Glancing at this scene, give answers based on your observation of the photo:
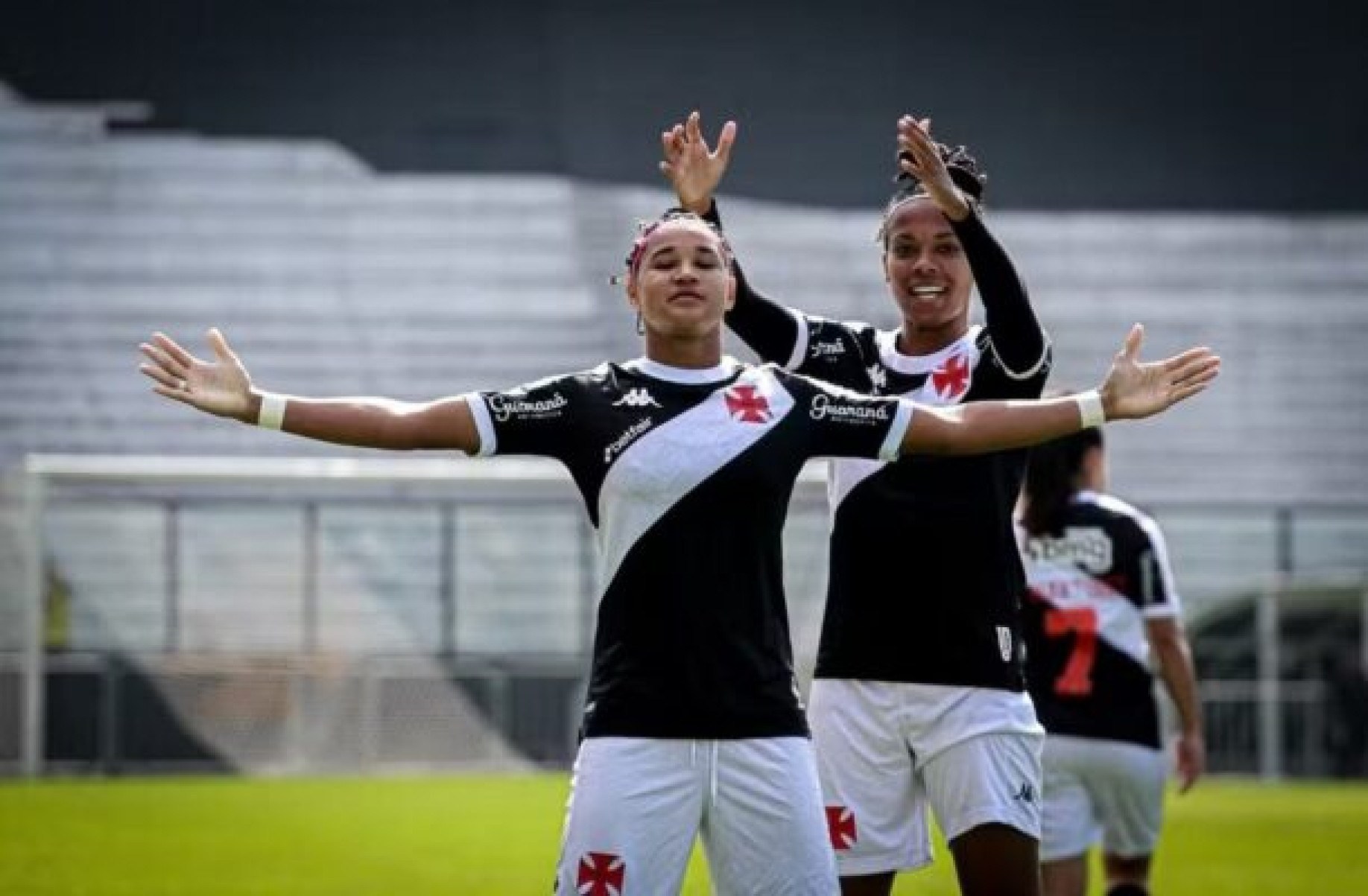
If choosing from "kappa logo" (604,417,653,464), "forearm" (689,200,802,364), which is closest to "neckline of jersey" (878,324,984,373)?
"forearm" (689,200,802,364)

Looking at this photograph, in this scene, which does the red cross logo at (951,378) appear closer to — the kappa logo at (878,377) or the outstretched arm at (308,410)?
the kappa logo at (878,377)

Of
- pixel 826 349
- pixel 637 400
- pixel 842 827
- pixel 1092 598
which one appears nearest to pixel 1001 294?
pixel 826 349

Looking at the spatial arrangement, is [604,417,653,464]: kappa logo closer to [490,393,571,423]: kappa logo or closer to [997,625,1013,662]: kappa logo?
[490,393,571,423]: kappa logo

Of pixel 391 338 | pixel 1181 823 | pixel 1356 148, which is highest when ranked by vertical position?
pixel 1356 148

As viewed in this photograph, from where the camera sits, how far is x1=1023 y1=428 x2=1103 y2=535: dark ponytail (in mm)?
8195

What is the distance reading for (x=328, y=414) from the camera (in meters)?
5.23

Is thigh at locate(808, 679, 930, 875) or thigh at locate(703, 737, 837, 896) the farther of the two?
thigh at locate(808, 679, 930, 875)

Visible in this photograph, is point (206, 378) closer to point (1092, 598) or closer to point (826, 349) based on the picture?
point (826, 349)

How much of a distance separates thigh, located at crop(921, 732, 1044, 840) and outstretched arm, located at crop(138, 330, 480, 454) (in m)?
1.47

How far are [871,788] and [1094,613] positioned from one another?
2402mm

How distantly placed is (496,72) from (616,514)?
26892 mm

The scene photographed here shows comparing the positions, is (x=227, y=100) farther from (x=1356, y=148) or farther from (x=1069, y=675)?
(x=1069, y=675)

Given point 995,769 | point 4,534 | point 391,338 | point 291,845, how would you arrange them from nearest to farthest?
point 995,769
point 291,845
point 4,534
point 391,338

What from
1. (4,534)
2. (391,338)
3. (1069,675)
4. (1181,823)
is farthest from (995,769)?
(391,338)
